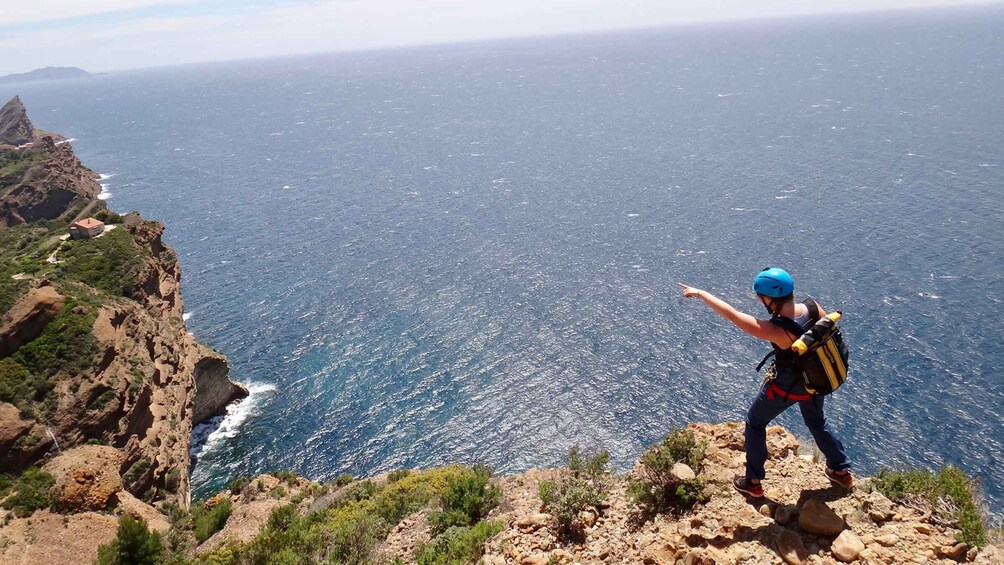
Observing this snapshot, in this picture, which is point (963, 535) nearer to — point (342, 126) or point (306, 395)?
point (306, 395)

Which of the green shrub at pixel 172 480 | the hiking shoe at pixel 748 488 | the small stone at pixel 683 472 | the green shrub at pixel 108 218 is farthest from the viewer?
the green shrub at pixel 108 218

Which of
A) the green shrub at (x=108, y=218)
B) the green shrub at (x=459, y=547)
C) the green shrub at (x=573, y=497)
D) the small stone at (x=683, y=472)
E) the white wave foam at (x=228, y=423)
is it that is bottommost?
the white wave foam at (x=228, y=423)

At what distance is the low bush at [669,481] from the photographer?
11.5 metres

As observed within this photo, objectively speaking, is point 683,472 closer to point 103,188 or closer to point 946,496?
point 946,496

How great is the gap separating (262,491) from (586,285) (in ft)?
138

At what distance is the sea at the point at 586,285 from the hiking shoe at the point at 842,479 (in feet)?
111

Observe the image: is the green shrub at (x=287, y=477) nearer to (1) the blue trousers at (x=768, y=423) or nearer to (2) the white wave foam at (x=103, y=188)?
(1) the blue trousers at (x=768, y=423)

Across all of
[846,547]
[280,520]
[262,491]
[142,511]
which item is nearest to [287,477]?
[262,491]

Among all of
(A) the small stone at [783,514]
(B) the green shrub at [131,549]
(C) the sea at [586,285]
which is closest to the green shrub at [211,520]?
(B) the green shrub at [131,549]

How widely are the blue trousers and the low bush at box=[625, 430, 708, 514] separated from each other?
4.23 ft

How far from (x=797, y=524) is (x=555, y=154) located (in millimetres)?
120414

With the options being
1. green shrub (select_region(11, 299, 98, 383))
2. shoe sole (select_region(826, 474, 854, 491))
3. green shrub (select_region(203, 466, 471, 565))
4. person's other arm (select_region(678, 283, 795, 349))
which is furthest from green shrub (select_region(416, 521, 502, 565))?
green shrub (select_region(11, 299, 98, 383))

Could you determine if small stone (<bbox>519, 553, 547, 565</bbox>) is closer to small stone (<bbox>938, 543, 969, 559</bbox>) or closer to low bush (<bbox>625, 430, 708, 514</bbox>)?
low bush (<bbox>625, 430, 708, 514</bbox>)

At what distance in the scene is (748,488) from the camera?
10.8m
